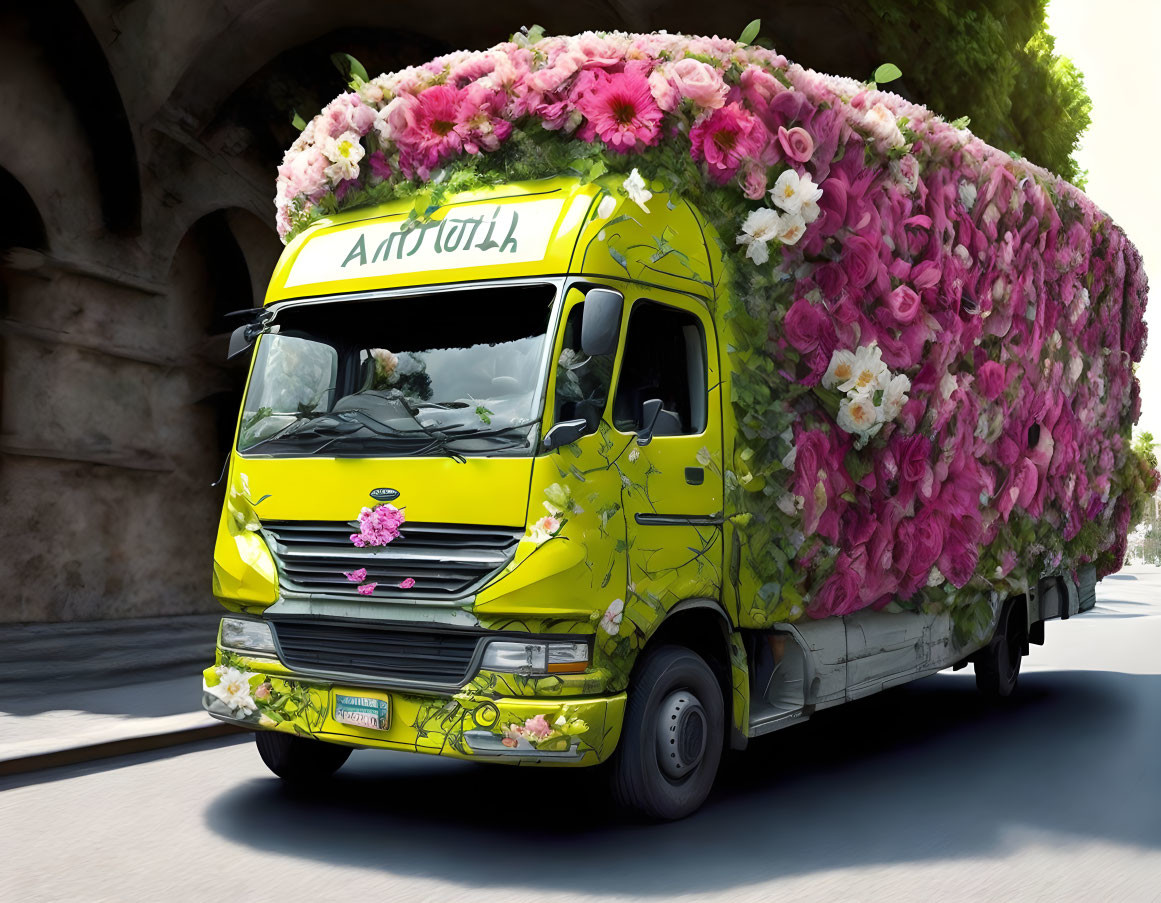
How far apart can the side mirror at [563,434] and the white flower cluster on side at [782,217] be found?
154 centimetres

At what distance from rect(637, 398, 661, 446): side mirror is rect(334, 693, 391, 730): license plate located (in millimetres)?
1598

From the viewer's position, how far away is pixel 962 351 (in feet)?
27.4

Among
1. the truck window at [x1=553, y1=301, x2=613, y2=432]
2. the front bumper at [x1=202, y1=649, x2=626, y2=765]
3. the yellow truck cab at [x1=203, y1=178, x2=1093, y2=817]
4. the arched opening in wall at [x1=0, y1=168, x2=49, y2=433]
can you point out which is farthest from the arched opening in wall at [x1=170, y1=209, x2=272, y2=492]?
the truck window at [x1=553, y1=301, x2=613, y2=432]

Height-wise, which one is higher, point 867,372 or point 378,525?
point 867,372

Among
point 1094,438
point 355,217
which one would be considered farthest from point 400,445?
point 1094,438

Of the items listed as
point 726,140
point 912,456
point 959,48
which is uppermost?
point 959,48

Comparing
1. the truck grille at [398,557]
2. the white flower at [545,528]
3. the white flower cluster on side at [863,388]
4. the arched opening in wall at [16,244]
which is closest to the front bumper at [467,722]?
the truck grille at [398,557]

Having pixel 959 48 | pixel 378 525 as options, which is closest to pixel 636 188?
pixel 378 525

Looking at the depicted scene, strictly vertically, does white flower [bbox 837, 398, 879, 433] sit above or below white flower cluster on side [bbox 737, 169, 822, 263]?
below

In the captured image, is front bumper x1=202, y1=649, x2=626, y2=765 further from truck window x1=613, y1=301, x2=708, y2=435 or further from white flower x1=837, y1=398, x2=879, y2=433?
white flower x1=837, y1=398, x2=879, y2=433

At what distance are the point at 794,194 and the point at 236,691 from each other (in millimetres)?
3587

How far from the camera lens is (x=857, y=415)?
7.25 m

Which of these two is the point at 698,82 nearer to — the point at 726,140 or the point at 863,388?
the point at 726,140

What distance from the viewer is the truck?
5719mm
